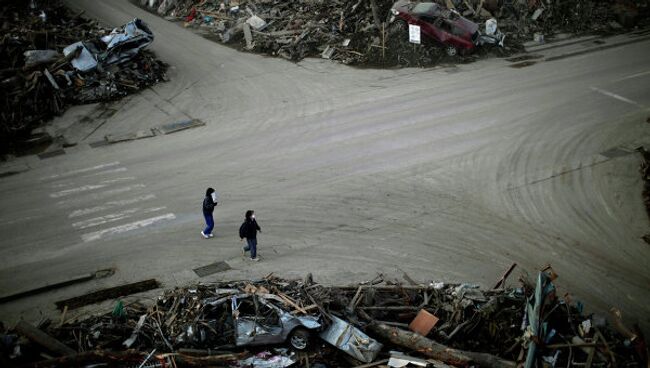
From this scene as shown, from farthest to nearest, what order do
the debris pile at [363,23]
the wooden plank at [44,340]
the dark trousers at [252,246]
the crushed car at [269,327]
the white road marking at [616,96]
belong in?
the debris pile at [363,23] → the white road marking at [616,96] → the dark trousers at [252,246] → the crushed car at [269,327] → the wooden plank at [44,340]

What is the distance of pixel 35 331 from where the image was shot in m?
9.40

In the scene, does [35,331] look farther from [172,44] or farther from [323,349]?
[172,44]

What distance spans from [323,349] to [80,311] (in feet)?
18.3

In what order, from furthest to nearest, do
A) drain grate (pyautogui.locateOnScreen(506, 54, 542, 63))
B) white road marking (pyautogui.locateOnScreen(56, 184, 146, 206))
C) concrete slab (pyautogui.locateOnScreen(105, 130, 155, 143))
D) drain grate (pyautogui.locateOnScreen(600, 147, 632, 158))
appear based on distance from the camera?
1. drain grate (pyautogui.locateOnScreen(506, 54, 542, 63))
2. concrete slab (pyautogui.locateOnScreen(105, 130, 155, 143))
3. drain grate (pyautogui.locateOnScreen(600, 147, 632, 158))
4. white road marking (pyautogui.locateOnScreen(56, 184, 146, 206))

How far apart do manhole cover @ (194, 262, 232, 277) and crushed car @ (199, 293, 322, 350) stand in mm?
2558

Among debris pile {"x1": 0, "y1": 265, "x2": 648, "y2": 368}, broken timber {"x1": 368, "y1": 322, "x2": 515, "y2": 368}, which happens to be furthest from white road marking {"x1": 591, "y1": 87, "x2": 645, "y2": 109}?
broken timber {"x1": 368, "y1": 322, "x2": 515, "y2": 368}

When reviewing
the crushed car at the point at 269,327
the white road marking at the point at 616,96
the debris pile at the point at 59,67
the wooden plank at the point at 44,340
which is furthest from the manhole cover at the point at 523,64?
the wooden plank at the point at 44,340

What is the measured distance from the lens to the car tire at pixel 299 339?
9.98 metres

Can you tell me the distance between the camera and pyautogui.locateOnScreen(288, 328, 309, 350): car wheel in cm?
998

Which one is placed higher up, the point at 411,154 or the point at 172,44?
the point at 172,44

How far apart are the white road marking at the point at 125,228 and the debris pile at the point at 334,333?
11.6 ft

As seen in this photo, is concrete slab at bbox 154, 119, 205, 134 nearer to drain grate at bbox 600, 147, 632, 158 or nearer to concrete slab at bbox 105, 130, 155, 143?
concrete slab at bbox 105, 130, 155, 143

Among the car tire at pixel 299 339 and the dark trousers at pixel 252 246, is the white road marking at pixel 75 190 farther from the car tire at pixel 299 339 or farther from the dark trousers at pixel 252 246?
the car tire at pixel 299 339

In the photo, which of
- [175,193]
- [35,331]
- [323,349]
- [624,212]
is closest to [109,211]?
[175,193]
